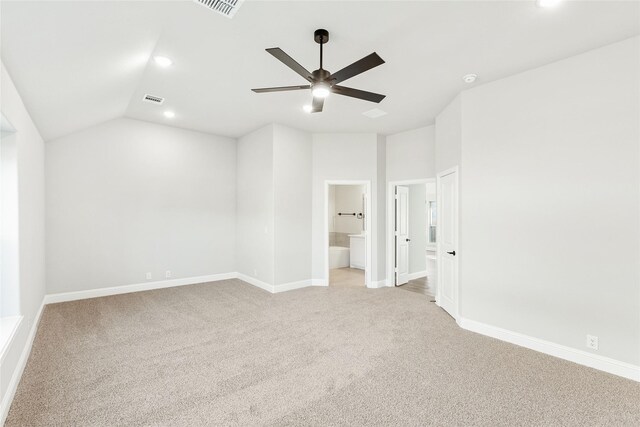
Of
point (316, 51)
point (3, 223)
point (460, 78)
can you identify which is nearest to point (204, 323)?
point (3, 223)

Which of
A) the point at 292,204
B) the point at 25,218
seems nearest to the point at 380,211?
the point at 292,204

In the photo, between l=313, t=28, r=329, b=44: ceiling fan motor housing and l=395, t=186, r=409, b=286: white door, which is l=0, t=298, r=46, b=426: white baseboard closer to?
l=313, t=28, r=329, b=44: ceiling fan motor housing

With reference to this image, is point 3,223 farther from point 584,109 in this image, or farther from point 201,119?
point 584,109

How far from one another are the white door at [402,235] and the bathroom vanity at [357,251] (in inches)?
65.0

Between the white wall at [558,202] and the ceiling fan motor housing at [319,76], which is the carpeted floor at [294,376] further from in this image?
the ceiling fan motor housing at [319,76]

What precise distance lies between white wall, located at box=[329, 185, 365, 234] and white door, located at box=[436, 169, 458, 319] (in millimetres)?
4341

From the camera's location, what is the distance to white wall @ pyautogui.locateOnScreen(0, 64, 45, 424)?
234cm

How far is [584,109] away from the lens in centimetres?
292

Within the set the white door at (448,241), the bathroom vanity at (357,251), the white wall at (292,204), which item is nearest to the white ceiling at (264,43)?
the white door at (448,241)

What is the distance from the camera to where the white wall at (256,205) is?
5.49m

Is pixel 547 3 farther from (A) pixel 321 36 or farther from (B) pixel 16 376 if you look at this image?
(B) pixel 16 376

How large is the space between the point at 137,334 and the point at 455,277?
4053mm

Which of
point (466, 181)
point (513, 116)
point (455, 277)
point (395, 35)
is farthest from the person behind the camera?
point (455, 277)

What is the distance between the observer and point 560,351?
3.04 meters
